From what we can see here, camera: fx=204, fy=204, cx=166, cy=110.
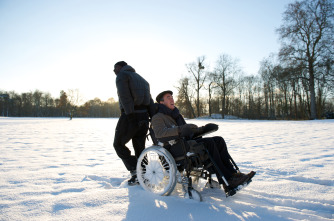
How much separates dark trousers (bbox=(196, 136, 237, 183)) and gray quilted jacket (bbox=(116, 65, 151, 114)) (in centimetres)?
112

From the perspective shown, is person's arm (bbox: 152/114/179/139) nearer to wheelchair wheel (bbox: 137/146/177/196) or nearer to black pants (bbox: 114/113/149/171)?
wheelchair wheel (bbox: 137/146/177/196)

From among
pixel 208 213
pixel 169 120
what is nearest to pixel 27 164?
pixel 169 120

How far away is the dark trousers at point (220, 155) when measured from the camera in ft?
7.18

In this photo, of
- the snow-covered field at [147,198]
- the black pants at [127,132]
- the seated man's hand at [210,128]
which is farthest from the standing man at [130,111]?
the seated man's hand at [210,128]

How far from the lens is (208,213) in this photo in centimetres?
195

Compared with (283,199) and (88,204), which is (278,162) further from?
(88,204)

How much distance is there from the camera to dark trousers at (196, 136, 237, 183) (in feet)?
7.18

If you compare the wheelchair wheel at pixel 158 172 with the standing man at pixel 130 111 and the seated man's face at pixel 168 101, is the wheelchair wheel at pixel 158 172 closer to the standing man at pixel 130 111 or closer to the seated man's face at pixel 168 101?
the standing man at pixel 130 111

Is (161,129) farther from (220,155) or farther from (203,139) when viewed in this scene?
(220,155)

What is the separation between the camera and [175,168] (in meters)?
2.28

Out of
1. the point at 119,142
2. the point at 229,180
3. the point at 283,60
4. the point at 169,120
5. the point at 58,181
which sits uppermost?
the point at 283,60

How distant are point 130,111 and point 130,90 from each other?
341 mm

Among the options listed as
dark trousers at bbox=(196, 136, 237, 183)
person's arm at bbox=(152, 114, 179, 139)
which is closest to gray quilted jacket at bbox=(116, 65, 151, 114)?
person's arm at bbox=(152, 114, 179, 139)

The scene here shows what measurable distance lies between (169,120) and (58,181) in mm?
1945
